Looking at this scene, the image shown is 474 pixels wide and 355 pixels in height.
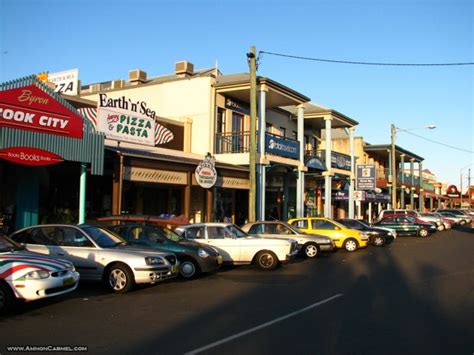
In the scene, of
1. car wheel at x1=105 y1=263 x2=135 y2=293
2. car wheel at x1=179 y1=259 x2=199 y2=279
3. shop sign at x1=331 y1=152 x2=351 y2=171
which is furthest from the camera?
shop sign at x1=331 y1=152 x2=351 y2=171

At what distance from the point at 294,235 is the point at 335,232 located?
3.52 meters

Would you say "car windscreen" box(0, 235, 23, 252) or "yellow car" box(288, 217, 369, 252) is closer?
"car windscreen" box(0, 235, 23, 252)

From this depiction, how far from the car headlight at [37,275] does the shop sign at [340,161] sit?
24489 mm

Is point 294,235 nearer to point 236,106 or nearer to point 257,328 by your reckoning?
point 257,328

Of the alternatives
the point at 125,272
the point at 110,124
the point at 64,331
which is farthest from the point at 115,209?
the point at 64,331

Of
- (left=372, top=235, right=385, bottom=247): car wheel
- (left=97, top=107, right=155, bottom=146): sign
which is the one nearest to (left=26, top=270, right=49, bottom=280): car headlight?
(left=97, top=107, right=155, bottom=146): sign

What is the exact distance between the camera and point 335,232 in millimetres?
19828

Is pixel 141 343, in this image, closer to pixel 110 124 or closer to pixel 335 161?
pixel 110 124

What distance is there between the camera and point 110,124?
16266mm

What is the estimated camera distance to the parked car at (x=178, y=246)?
12.2 m

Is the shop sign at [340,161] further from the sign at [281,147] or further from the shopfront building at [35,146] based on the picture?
the shopfront building at [35,146]

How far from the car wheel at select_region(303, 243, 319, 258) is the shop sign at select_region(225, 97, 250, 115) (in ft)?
33.4

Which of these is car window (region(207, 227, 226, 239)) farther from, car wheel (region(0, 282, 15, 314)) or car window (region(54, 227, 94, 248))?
car wheel (region(0, 282, 15, 314))

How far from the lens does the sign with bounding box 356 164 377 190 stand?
3377 cm
